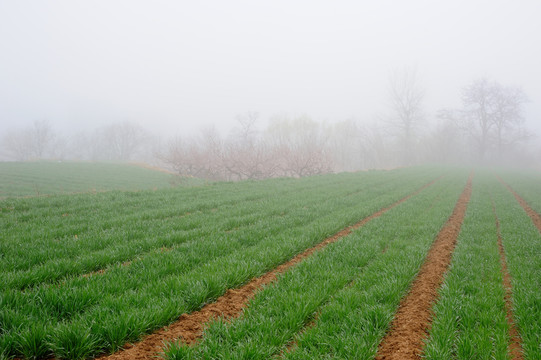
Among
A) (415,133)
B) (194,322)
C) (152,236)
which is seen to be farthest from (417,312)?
(415,133)

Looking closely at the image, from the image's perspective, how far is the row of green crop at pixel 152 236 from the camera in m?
4.58

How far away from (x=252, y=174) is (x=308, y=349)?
95.9 feet

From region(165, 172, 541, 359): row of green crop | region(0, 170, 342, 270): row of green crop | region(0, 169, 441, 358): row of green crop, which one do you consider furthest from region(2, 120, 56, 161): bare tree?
region(165, 172, 541, 359): row of green crop

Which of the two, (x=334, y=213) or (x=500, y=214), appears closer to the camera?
(x=334, y=213)

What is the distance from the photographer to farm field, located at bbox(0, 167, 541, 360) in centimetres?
305

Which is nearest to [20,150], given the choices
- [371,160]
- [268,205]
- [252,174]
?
[252,174]

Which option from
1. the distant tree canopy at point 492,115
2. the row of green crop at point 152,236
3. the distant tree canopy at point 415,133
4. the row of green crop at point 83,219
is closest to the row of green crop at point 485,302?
the row of green crop at point 152,236

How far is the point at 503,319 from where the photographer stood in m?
3.68

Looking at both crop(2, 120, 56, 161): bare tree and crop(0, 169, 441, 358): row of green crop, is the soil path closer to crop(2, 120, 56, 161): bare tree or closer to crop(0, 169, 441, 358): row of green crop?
crop(0, 169, 441, 358): row of green crop

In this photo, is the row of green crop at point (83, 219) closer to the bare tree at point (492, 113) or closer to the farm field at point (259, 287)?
the farm field at point (259, 287)

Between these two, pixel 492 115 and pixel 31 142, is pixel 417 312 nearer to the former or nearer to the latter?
pixel 492 115

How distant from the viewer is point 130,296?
378 cm

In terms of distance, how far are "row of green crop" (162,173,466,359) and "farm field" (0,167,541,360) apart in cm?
2

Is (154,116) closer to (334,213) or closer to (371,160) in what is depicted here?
(371,160)
